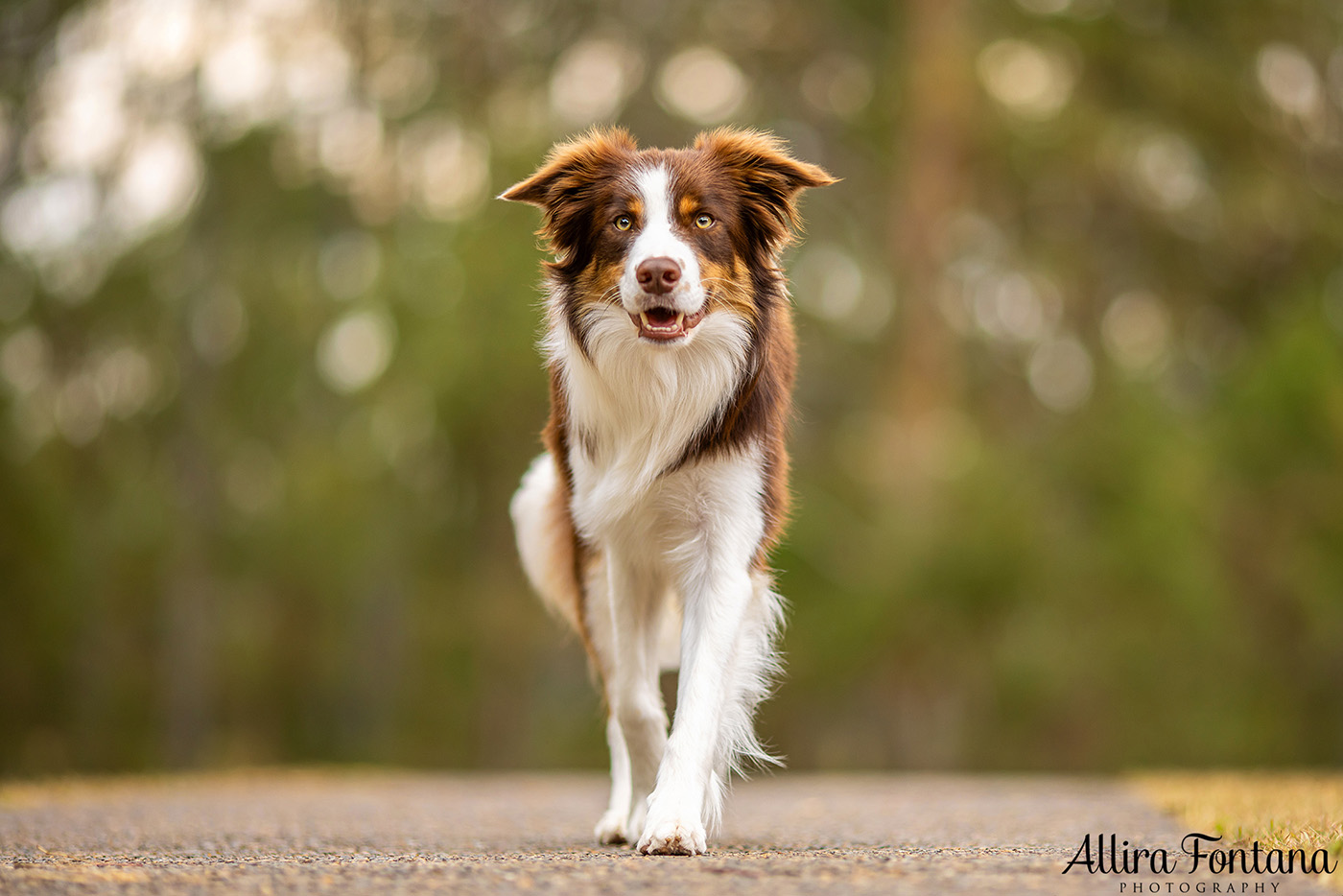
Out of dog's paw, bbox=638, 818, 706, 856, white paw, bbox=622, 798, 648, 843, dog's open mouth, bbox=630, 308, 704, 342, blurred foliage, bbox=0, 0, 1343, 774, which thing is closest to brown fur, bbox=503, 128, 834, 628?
dog's open mouth, bbox=630, 308, 704, 342

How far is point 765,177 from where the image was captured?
520cm

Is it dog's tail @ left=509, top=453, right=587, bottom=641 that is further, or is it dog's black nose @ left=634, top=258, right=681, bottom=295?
dog's tail @ left=509, top=453, right=587, bottom=641

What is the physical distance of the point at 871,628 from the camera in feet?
55.2

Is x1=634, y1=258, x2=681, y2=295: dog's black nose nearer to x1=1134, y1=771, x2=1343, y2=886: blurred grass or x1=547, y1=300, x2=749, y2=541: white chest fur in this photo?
x1=547, y1=300, x2=749, y2=541: white chest fur

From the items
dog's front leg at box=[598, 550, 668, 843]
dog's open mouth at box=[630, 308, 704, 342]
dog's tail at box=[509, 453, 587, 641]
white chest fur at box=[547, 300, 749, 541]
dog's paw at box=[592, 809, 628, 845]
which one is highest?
dog's open mouth at box=[630, 308, 704, 342]

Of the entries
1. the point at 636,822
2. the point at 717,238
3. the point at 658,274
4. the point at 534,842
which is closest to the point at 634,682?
the point at 636,822

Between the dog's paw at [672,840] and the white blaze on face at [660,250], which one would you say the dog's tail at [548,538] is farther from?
the dog's paw at [672,840]

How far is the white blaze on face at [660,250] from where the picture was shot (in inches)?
185

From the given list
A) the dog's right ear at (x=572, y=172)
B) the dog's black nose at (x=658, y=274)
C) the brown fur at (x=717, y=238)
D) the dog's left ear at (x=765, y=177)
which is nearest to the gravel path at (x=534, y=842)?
the brown fur at (x=717, y=238)

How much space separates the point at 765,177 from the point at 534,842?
2.48 m

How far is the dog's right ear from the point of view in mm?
5148

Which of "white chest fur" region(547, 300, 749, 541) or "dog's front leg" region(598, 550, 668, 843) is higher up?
"white chest fur" region(547, 300, 749, 541)

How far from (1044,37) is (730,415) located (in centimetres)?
1695

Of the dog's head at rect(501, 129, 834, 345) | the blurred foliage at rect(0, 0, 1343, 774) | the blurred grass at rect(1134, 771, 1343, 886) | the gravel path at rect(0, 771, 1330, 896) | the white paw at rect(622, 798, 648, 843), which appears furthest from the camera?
the blurred foliage at rect(0, 0, 1343, 774)
